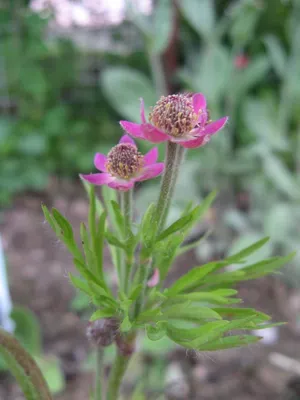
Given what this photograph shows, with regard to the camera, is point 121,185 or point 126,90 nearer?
point 121,185

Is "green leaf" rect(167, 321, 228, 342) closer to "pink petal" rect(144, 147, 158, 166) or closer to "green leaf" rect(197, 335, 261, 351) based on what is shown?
"green leaf" rect(197, 335, 261, 351)

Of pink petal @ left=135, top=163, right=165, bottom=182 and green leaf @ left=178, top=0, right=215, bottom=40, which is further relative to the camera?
green leaf @ left=178, top=0, right=215, bottom=40

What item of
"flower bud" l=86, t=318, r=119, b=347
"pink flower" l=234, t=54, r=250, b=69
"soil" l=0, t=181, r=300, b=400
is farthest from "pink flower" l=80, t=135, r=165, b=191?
"pink flower" l=234, t=54, r=250, b=69

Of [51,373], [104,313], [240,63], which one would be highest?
[104,313]

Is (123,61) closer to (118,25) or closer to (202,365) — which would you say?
(118,25)

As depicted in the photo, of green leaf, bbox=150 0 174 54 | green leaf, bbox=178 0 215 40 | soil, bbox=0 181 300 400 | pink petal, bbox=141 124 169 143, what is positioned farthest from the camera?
green leaf, bbox=178 0 215 40

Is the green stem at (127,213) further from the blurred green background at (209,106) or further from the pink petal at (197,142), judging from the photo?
the blurred green background at (209,106)

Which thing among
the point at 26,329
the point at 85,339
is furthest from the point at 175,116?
the point at 85,339

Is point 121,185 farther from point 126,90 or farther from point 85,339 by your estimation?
point 126,90
